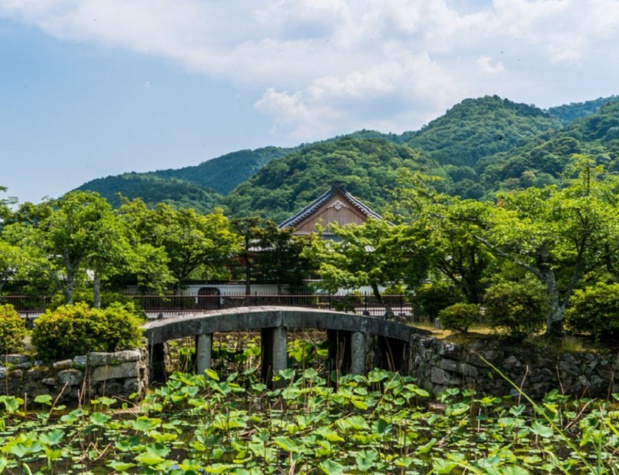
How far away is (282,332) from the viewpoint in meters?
15.4

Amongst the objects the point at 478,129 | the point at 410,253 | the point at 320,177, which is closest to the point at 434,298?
the point at 410,253

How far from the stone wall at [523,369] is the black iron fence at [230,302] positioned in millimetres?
6171

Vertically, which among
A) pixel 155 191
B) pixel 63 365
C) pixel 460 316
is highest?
pixel 155 191

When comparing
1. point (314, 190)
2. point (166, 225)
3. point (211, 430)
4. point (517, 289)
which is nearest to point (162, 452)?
point (211, 430)

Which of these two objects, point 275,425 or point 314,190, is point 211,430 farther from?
point 314,190

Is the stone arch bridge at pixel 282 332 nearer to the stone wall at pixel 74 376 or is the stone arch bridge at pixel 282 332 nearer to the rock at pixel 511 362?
the stone wall at pixel 74 376

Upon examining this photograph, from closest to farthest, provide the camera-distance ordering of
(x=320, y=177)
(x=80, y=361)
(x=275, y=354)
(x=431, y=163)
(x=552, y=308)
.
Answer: (x=80, y=361), (x=552, y=308), (x=275, y=354), (x=320, y=177), (x=431, y=163)

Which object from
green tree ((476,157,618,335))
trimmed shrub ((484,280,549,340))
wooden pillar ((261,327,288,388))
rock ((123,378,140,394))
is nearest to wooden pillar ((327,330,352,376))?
wooden pillar ((261,327,288,388))

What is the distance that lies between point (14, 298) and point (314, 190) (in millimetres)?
33983

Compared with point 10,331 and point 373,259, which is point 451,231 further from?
point 10,331

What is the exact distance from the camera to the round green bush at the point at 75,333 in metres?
12.3

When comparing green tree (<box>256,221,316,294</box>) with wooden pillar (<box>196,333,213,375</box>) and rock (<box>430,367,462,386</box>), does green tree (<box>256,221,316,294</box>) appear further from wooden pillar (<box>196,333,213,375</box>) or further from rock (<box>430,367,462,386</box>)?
rock (<box>430,367,462,386</box>)

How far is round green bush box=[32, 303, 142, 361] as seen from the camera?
484 inches

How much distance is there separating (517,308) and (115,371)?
833 centimetres
